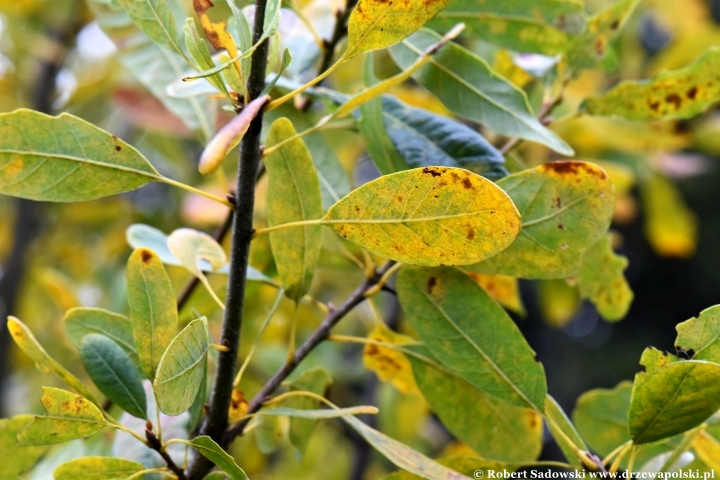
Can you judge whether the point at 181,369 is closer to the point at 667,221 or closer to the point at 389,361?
the point at 389,361

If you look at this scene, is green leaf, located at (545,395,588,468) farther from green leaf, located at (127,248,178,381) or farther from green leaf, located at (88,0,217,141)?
green leaf, located at (88,0,217,141)

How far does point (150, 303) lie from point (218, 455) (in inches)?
4.0

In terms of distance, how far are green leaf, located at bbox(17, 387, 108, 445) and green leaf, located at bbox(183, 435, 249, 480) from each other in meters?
0.06

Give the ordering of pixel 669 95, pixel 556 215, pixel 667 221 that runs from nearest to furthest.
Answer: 1. pixel 556 215
2. pixel 669 95
3. pixel 667 221

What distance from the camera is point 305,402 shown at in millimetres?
581

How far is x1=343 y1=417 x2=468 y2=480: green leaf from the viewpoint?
436 mm

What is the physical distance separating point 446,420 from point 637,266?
222 inches

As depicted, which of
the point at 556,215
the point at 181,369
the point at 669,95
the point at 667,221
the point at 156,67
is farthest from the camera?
the point at 667,221

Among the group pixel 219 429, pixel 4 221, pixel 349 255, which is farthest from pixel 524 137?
pixel 4 221

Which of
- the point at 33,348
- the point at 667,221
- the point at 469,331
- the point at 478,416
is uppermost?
the point at 33,348

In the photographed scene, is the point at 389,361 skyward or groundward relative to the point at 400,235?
groundward

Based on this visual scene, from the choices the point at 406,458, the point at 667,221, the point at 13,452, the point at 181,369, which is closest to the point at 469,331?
the point at 406,458

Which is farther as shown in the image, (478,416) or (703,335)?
(478,416)

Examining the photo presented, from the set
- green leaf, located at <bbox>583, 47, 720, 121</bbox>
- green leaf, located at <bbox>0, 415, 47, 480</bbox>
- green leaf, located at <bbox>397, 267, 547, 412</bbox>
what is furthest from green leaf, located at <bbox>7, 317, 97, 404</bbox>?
green leaf, located at <bbox>583, 47, 720, 121</bbox>
